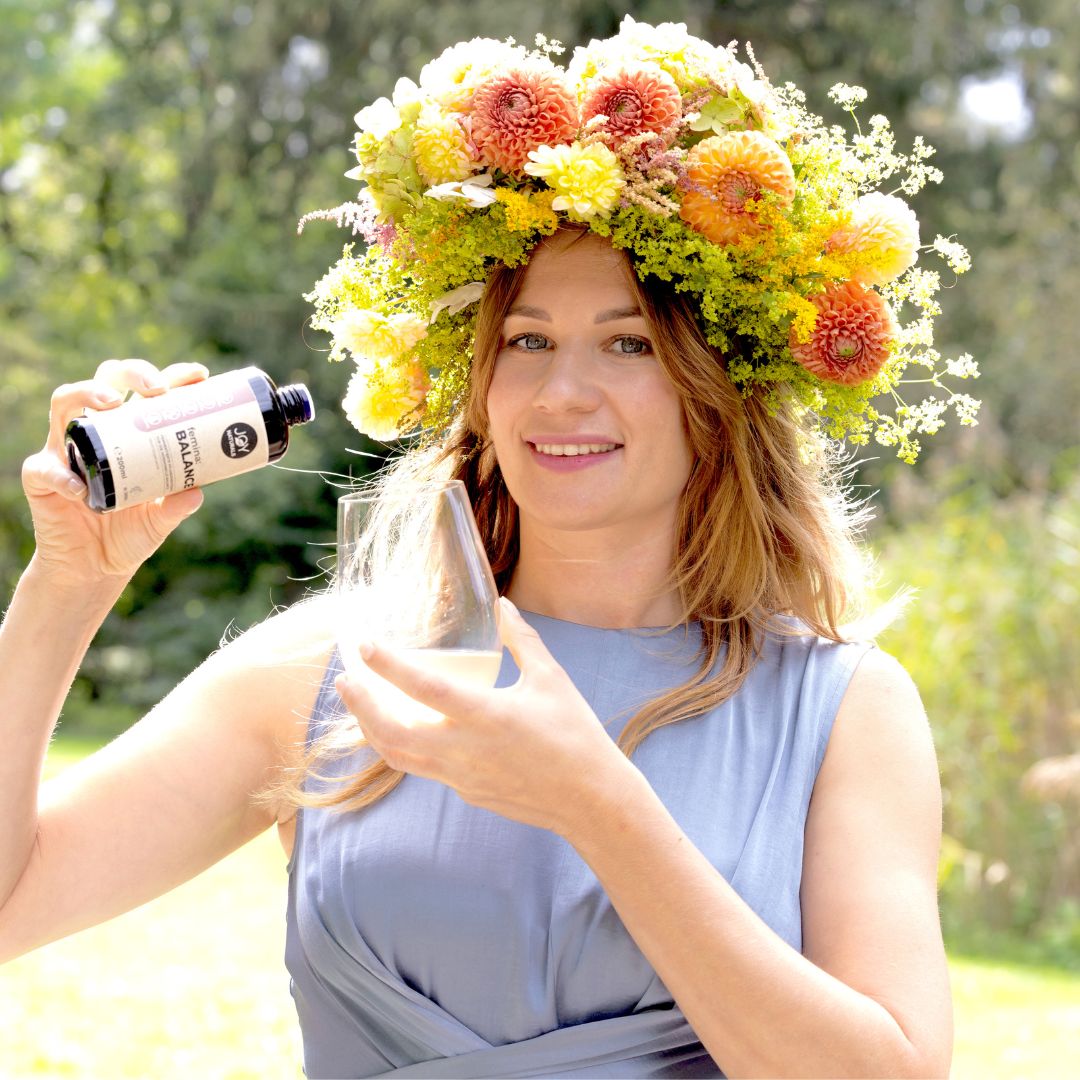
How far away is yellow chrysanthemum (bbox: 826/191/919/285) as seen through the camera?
2836 millimetres

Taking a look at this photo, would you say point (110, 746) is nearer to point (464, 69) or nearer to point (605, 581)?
point (605, 581)

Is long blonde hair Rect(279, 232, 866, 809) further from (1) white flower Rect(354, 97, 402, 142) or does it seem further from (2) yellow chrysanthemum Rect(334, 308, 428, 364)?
(1) white flower Rect(354, 97, 402, 142)

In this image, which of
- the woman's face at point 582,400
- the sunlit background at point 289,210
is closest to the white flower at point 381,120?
the woman's face at point 582,400

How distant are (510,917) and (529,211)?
1.25m

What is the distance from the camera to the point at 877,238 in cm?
285

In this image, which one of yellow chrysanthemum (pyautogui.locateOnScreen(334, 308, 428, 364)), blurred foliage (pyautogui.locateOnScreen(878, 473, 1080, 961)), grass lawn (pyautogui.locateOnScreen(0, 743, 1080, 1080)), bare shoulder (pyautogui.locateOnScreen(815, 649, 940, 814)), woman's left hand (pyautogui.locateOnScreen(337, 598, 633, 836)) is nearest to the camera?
woman's left hand (pyautogui.locateOnScreen(337, 598, 633, 836))

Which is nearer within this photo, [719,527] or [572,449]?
[572,449]

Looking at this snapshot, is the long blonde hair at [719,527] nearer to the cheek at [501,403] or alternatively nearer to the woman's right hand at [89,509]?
the cheek at [501,403]

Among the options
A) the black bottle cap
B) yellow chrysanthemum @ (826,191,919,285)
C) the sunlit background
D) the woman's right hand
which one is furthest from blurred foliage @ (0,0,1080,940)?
the black bottle cap

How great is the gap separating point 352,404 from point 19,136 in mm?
24579

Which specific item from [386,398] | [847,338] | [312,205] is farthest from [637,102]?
[312,205]

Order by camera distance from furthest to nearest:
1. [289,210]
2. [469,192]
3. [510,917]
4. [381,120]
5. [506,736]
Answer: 1. [289,210]
2. [381,120]
3. [469,192]
4. [510,917]
5. [506,736]

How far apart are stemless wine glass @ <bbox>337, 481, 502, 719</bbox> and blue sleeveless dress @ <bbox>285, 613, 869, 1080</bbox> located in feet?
1.72

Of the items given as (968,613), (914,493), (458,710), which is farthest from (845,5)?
(458,710)
